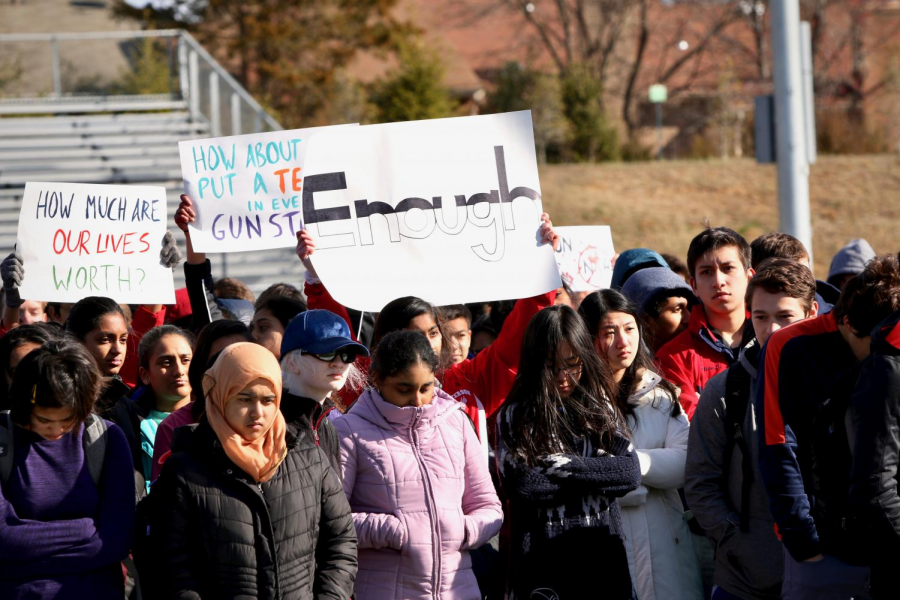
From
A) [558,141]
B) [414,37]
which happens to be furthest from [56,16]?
[558,141]

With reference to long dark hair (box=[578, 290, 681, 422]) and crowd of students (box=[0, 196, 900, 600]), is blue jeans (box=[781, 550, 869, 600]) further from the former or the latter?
long dark hair (box=[578, 290, 681, 422])

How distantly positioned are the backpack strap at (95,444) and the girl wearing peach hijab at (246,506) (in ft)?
0.83

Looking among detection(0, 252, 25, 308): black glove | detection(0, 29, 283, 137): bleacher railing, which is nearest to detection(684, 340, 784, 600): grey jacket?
detection(0, 252, 25, 308): black glove

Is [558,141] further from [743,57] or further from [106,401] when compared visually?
[106,401]

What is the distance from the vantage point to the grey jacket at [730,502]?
3.84 m

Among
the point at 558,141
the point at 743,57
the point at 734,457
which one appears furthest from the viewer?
the point at 743,57

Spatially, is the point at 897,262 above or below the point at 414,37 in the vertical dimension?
below

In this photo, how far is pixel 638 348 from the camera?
182 inches

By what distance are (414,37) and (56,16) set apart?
11808mm

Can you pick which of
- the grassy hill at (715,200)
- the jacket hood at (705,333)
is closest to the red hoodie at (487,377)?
the jacket hood at (705,333)

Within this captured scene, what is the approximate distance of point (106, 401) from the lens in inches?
176

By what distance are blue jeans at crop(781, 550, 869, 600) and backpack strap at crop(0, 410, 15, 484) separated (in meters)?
2.54

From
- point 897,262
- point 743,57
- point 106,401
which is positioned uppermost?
point 743,57

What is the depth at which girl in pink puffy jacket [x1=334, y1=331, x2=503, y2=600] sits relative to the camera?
3873 mm
